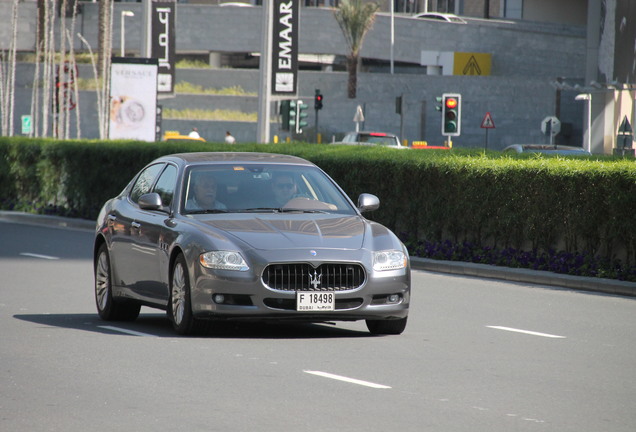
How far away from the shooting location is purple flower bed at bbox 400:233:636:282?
57.8ft

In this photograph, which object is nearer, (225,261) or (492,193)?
(225,261)

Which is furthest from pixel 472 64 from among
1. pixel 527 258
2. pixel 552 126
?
pixel 527 258

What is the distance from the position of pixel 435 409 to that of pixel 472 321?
513 centimetres

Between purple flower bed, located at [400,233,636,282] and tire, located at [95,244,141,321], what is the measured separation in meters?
7.14

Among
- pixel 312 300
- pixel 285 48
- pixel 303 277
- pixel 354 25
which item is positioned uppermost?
pixel 354 25

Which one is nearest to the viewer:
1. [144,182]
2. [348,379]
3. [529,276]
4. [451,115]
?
[348,379]

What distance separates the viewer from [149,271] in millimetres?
11984

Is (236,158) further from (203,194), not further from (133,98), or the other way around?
(133,98)

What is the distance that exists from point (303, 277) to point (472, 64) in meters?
63.5

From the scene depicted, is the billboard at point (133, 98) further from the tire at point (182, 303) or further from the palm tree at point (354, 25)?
the palm tree at point (354, 25)

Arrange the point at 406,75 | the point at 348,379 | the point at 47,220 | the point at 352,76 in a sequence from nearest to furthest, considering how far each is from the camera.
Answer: the point at 348,379 → the point at 47,220 → the point at 406,75 → the point at 352,76

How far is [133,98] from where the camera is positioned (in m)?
30.9

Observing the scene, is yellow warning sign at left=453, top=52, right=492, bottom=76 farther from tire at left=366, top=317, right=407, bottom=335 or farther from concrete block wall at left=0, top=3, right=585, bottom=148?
tire at left=366, top=317, right=407, bottom=335

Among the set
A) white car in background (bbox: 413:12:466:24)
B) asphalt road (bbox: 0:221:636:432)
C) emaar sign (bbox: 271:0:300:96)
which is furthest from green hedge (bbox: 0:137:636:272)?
white car in background (bbox: 413:12:466:24)
